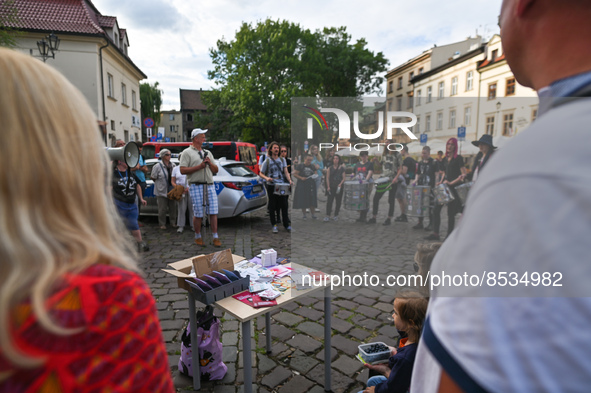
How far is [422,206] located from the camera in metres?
3.72

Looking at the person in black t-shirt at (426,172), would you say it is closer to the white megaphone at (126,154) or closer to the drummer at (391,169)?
the drummer at (391,169)

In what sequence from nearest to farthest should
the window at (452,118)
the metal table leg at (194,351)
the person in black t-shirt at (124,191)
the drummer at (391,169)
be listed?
the metal table leg at (194,351)
the drummer at (391,169)
the window at (452,118)
the person in black t-shirt at (124,191)

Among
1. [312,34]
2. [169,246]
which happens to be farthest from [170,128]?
[169,246]

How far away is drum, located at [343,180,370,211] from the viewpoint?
354cm

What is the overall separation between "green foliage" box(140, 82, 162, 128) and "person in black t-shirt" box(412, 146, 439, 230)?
44.5m

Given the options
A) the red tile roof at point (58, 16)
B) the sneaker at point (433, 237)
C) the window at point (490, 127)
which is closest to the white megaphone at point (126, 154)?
the sneaker at point (433, 237)

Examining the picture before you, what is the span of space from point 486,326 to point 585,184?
0.70ft

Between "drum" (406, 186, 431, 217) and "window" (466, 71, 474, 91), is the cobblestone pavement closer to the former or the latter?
"drum" (406, 186, 431, 217)

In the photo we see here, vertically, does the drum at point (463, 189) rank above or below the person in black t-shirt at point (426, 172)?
below

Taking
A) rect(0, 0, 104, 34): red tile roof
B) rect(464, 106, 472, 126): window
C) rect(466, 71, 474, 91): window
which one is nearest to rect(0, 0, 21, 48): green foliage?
rect(0, 0, 104, 34): red tile roof

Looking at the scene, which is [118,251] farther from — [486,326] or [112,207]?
[486,326]

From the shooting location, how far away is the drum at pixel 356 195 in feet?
11.6

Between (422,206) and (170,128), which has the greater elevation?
(170,128)

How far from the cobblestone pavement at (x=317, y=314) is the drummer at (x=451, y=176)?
9cm
